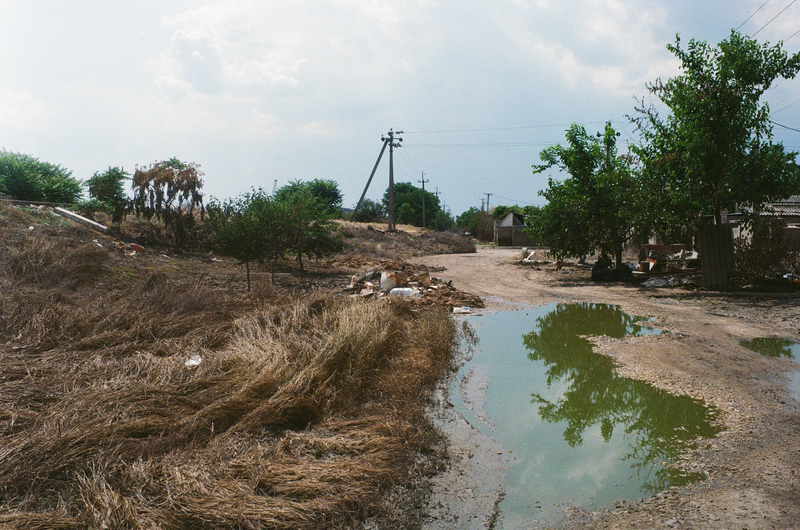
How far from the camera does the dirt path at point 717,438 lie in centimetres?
380

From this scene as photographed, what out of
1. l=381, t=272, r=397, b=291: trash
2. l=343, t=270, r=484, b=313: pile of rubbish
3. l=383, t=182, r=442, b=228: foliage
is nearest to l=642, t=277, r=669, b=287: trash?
l=343, t=270, r=484, b=313: pile of rubbish

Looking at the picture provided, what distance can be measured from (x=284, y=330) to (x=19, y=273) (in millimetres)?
6028

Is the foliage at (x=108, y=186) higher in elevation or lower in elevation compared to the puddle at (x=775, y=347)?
higher

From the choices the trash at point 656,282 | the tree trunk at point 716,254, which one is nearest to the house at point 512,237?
the trash at point 656,282

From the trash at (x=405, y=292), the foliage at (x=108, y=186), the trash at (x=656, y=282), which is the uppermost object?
the foliage at (x=108, y=186)

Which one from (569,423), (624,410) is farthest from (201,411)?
(624,410)

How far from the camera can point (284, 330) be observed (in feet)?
27.1

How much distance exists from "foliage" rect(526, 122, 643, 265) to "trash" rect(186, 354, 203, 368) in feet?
49.3

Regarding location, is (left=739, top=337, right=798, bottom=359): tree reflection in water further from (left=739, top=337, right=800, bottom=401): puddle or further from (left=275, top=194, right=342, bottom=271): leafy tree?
(left=275, top=194, right=342, bottom=271): leafy tree

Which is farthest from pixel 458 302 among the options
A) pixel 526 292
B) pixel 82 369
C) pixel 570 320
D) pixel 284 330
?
pixel 82 369

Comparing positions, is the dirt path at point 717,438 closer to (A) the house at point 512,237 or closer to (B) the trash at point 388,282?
(B) the trash at point 388,282

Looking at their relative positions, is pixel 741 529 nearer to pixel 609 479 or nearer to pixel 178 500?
pixel 609 479

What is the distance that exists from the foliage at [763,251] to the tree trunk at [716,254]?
0.66m

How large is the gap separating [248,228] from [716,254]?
41.1ft
